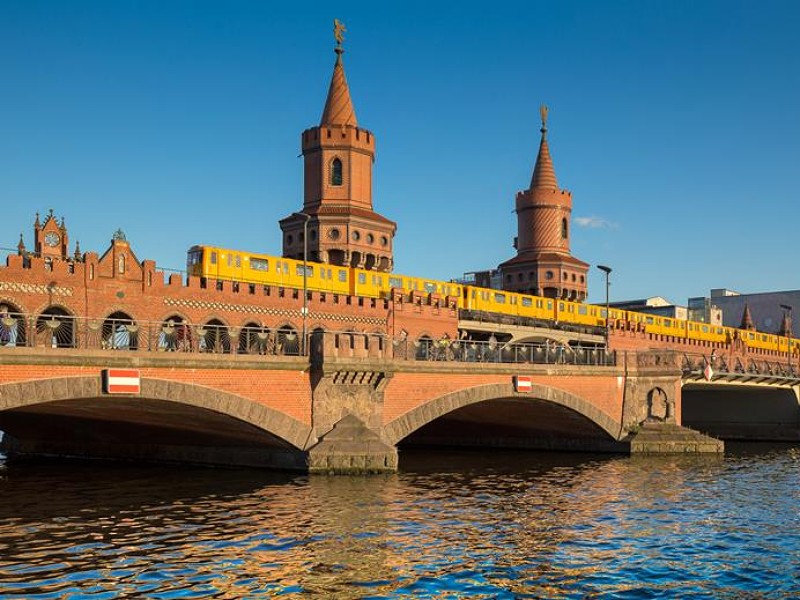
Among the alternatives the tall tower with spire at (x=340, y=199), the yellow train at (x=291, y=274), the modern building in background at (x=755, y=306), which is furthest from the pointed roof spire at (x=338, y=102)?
the modern building in background at (x=755, y=306)

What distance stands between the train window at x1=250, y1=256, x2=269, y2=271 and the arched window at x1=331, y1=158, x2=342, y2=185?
62.8ft

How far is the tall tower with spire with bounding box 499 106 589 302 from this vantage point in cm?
9544

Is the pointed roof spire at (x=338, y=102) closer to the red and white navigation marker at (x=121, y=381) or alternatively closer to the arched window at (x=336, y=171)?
the arched window at (x=336, y=171)

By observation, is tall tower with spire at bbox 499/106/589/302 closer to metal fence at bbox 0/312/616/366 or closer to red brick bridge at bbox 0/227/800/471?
red brick bridge at bbox 0/227/800/471

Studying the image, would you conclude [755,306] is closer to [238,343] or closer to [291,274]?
[291,274]

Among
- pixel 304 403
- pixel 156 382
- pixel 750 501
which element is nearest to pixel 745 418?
pixel 750 501

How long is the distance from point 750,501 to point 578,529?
10.1 m

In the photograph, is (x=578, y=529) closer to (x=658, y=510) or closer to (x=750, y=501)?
(x=658, y=510)

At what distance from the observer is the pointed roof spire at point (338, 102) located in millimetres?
73938

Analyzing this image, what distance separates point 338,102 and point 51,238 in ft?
84.7

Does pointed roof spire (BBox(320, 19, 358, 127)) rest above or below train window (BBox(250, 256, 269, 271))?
above

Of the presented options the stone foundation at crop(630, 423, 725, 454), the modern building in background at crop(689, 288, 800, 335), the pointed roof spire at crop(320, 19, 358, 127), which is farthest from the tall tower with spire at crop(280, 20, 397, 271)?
the modern building in background at crop(689, 288, 800, 335)

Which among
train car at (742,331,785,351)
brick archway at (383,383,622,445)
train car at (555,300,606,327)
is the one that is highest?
train car at (555,300,606,327)

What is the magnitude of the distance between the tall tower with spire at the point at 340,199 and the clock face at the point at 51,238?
1818cm
